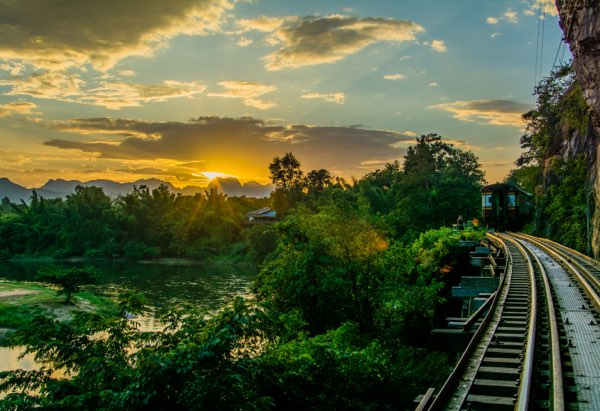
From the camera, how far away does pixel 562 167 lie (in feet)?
140

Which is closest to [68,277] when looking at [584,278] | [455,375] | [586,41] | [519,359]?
[584,278]

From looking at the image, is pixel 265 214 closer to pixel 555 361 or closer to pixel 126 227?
pixel 126 227

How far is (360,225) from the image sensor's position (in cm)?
2397

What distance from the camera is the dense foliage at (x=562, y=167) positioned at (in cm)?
3419

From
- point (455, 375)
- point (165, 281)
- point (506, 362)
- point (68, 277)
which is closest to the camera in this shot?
point (455, 375)

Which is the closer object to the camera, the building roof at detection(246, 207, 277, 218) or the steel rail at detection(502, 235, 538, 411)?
the steel rail at detection(502, 235, 538, 411)

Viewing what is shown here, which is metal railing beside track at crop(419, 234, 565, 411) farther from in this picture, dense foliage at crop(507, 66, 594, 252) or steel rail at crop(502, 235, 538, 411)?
dense foliage at crop(507, 66, 594, 252)

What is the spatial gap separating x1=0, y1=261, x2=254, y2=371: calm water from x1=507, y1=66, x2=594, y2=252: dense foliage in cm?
2734

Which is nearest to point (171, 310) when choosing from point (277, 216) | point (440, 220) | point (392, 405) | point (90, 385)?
point (90, 385)

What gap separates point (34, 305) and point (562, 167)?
45.1 meters

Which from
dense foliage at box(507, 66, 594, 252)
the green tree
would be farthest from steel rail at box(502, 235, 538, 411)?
the green tree

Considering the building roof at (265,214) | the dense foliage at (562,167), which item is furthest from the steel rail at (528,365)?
the building roof at (265,214)

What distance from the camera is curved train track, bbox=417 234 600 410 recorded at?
6750 mm

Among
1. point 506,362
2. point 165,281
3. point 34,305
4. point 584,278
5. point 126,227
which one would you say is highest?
point 584,278
